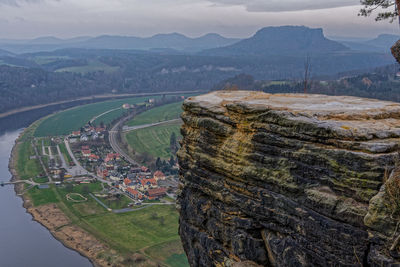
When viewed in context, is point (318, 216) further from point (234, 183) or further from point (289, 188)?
point (234, 183)

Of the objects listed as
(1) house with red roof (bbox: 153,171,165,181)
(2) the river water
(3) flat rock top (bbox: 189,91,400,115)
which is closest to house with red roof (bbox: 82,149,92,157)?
(1) house with red roof (bbox: 153,171,165,181)

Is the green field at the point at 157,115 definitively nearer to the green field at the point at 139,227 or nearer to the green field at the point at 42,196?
the green field at the point at 42,196

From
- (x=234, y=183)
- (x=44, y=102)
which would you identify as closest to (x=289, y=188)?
(x=234, y=183)

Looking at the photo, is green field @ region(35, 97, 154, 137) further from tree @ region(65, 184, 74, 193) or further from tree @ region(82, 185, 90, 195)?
tree @ region(82, 185, 90, 195)

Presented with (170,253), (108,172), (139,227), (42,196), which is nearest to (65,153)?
(108,172)

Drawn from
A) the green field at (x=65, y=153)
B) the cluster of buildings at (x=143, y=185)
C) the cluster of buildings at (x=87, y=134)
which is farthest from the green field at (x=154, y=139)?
the green field at (x=65, y=153)

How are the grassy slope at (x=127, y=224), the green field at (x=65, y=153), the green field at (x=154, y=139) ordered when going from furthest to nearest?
the green field at (x=154, y=139) → the green field at (x=65, y=153) → the grassy slope at (x=127, y=224)
